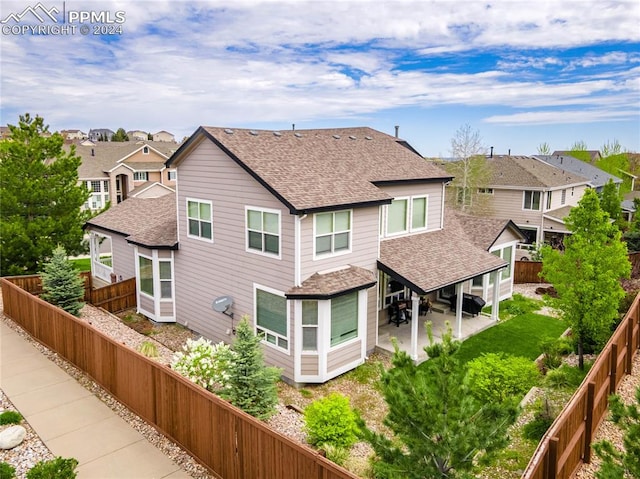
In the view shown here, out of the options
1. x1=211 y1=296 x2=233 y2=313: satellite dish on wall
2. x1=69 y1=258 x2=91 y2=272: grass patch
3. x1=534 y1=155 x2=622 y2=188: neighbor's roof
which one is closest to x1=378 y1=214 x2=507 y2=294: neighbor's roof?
x1=211 y1=296 x2=233 y2=313: satellite dish on wall

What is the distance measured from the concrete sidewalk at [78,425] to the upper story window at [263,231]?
5.91 metres

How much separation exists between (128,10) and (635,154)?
84125 mm

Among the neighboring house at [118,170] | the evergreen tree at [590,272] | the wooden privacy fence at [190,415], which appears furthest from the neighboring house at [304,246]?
the neighboring house at [118,170]

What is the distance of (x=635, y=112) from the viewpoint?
41438 mm

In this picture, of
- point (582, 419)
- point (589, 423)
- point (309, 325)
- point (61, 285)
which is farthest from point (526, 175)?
point (61, 285)

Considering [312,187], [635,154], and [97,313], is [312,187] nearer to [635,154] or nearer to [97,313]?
[97,313]

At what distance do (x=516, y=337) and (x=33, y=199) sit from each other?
69.5 feet

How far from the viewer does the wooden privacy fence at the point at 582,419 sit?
21.1 ft

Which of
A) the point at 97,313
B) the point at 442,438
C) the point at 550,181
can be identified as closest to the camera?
the point at 442,438

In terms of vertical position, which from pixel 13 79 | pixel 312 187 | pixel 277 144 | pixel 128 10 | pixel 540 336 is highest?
pixel 128 10

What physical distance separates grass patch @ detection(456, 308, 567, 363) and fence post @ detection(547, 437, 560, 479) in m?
8.59

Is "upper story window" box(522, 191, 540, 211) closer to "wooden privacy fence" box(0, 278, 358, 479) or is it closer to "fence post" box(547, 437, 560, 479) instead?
"fence post" box(547, 437, 560, 479)

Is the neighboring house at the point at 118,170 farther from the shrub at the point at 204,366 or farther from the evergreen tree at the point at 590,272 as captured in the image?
the evergreen tree at the point at 590,272

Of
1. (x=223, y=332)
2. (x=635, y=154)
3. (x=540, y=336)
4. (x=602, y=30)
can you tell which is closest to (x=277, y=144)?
(x=223, y=332)
